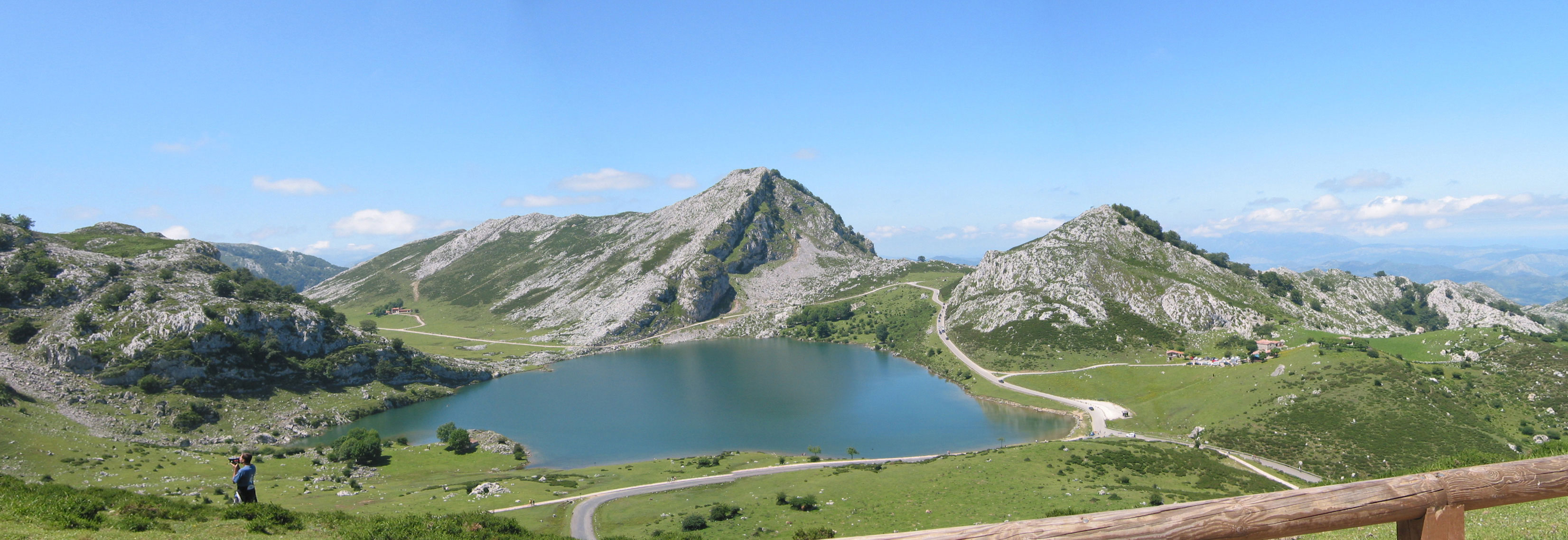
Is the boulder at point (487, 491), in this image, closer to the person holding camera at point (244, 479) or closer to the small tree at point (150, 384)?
the person holding camera at point (244, 479)

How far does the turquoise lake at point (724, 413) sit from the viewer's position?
80.9m

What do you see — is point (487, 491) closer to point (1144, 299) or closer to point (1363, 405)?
point (1363, 405)

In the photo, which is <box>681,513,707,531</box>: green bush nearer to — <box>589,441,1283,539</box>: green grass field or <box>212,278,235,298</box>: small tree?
<box>589,441,1283,539</box>: green grass field

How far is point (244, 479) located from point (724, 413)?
8069cm

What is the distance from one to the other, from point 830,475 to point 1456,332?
10978cm

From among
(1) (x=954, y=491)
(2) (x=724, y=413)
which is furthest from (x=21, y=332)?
(1) (x=954, y=491)

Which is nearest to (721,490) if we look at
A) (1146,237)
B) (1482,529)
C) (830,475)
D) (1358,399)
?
(830,475)

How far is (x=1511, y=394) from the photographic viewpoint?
2857 inches

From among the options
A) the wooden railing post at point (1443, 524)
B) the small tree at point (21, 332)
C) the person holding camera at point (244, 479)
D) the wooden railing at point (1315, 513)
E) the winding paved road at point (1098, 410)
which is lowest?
the winding paved road at point (1098, 410)

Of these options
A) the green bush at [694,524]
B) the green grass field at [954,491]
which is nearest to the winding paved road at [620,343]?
the green grass field at [954,491]

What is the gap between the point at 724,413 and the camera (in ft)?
324

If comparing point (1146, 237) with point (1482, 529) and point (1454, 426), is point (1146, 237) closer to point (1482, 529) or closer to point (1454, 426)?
point (1454, 426)

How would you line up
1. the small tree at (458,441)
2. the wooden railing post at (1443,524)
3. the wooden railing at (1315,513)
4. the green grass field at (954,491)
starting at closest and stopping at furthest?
the wooden railing at (1315,513) → the wooden railing post at (1443,524) → the green grass field at (954,491) → the small tree at (458,441)

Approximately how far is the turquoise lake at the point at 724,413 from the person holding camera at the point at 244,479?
5659 cm
